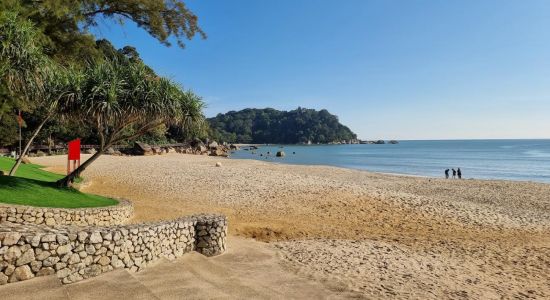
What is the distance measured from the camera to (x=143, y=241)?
8.88 meters

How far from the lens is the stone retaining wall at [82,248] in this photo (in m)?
6.57

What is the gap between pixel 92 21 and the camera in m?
19.4

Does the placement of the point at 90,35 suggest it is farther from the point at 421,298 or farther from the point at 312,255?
the point at 421,298

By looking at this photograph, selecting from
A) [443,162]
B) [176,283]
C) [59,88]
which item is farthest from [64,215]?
[443,162]

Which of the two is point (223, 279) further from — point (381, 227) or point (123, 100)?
point (381, 227)

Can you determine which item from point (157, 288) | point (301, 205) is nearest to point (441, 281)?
point (157, 288)

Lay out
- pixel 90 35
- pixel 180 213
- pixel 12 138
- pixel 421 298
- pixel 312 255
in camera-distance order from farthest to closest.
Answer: pixel 12 138 < pixel 90 35 < pixel 180 213 < pixel 312 255 < pixel 421 298

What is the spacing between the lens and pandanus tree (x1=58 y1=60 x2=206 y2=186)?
14383 mm

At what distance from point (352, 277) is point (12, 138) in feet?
158

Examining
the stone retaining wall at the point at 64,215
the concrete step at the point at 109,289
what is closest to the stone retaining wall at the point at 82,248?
the concrete step at the point at 109,289

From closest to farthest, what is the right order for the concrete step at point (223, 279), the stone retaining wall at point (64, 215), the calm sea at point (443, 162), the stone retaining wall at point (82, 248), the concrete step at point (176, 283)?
the stone retaining wall at point (82, 248), the concrete step at point (176, 283), the concrete step at point (223, 279), the stone retaining wall at point (64, 215), the calm sea at point (443, 162)

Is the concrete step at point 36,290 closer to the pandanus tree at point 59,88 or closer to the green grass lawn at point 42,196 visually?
the green grass lawn at point 42,196

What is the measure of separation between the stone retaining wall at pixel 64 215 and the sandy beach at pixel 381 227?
4.65 ft

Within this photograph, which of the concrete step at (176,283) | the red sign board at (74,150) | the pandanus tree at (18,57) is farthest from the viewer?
the red sign board at (74,150)
